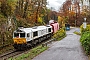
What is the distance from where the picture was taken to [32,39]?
31609 millimetres

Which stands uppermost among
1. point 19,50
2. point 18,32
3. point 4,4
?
point 4,4

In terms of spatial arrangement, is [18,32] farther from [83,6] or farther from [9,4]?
[83,6]

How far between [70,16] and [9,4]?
56.1 metres

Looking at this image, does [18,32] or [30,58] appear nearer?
[30,58]

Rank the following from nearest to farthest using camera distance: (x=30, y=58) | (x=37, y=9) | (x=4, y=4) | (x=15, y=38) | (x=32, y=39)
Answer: (x=30, y=58)
(x=15, y=38)
(x=32, y=39)
(x=4, y=4)
(x=37, y=9)

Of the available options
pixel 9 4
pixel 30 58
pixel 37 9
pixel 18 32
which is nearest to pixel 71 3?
pixel 37 9

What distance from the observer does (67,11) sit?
90625 mm

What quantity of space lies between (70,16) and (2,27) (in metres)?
59.2

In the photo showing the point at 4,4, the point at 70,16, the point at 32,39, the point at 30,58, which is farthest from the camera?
the point at 70,16

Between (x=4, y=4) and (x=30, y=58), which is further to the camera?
(x=4, y=4)

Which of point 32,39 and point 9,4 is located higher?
point 9,4

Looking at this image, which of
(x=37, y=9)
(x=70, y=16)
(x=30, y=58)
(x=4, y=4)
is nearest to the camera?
(x=30, y=58)

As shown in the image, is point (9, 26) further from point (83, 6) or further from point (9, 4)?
point (83, 6)

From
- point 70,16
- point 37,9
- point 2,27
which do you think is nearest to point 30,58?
point 2,27
